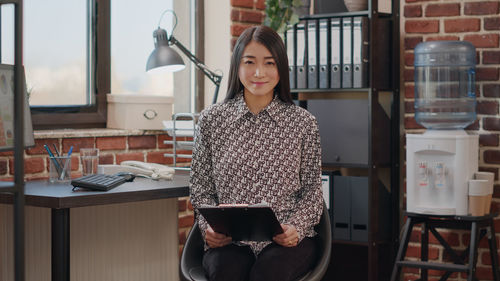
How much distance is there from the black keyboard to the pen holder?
0.71ft

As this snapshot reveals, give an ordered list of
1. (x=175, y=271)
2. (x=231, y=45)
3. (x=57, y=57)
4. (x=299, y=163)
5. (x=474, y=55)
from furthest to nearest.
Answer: (x=231, y=45) → (x=474, y=55) → (x=57, y=57) → (x=175, y=271) → (x=299, y=163)

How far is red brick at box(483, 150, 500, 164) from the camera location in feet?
10.5

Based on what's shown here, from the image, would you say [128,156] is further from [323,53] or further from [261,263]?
[261,263]

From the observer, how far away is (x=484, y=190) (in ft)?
9.67

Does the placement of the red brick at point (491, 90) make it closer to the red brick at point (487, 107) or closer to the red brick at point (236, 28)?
the red brick at point (487, 107)

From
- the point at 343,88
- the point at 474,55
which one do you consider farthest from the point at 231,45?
the point at 474,55

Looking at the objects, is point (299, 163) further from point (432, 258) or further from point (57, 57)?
point (432, 258)

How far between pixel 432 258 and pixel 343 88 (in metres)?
0.96

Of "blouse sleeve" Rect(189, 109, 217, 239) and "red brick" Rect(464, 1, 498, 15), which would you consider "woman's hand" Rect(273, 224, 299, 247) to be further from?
"red brick" Rect(464, 1, 498, 15)

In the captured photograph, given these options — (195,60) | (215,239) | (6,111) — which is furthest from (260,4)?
(6,111)

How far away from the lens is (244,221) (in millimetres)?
1830

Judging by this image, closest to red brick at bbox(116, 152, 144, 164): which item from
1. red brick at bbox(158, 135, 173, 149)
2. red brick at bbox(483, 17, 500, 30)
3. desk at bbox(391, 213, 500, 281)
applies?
red brick at bbox(158, 135, 173, 149)

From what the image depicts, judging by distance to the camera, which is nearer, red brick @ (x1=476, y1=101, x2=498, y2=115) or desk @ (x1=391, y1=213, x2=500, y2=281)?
desk @ (x1=391, y1=213, x2=500, y2=281)

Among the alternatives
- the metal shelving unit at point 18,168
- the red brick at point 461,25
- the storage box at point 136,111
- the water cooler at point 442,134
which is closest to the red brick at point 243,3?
the storage box at point 136,111
